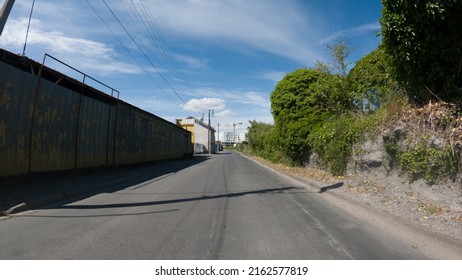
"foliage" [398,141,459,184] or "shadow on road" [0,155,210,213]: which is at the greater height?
"foliage" [398,141,459,184]

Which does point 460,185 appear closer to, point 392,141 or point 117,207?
point 392,141

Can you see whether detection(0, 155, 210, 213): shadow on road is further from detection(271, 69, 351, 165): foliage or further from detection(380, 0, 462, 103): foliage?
detection(271, 69, 351, 165): foliage

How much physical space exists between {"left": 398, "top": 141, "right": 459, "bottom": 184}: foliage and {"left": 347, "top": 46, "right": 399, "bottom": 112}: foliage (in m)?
4.28

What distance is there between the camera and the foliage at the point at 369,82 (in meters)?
13.9

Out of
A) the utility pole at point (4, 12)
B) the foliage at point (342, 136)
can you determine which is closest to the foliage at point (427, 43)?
the foliage at point (342, 136)

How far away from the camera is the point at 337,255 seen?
15.8 feet

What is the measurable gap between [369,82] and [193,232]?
11.8 meters

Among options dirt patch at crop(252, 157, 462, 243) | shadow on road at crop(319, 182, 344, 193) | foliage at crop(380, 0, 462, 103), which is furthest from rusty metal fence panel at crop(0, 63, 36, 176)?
foliage at crop(380, 0, 462, 103)

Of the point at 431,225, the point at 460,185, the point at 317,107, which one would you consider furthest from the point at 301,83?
the point at 431,225

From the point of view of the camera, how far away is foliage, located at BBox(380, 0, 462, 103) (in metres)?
8.02

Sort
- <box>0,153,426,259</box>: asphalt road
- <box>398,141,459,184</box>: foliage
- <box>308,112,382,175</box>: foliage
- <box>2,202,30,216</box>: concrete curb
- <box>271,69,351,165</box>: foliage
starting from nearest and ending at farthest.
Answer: <box>0,153,426,259</box>: asphalt road < <box>2,202,30,216</box>: concrete curb < <box>398,141,459,184</box>: foliage < <box>308,112,382,175</box>: foliage < <box>271,69,351,165</box>: foliage

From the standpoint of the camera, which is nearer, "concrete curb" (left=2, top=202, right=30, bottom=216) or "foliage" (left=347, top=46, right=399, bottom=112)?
"concrete curb" (left=2, top=202, right=30, bottom=216)

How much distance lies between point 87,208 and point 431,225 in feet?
23.7

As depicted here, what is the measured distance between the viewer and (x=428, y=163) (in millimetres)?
8500
